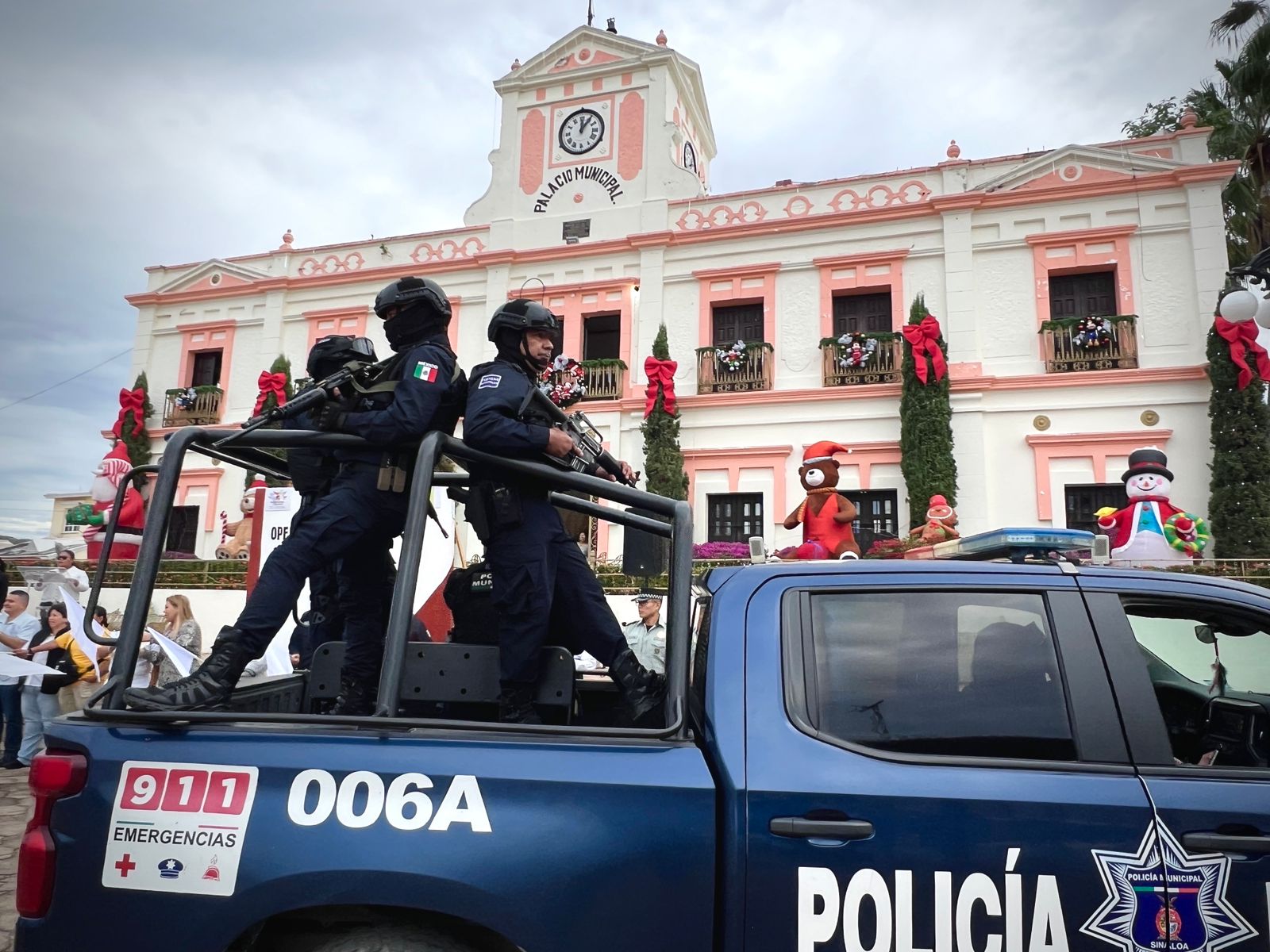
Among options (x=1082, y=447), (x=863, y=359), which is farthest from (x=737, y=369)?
(x=1082, y=447)

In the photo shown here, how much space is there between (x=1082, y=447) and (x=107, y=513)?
58.4 feet

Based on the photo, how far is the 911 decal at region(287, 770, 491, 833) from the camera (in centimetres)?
190

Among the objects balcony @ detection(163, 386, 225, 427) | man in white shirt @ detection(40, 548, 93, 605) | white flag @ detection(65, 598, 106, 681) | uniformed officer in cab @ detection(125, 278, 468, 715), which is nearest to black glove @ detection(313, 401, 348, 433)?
uniformed officer in cab @ detection(125, 278, 468, 715)

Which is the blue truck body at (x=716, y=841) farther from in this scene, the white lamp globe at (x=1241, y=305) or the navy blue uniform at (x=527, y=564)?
the white lamp globe at (x=1241, y=305)

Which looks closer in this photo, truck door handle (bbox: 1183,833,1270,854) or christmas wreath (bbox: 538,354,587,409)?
truck door handle (bbox: 1183,833,1270,854)

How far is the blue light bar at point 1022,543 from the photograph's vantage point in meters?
2.58

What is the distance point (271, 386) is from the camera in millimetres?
18562

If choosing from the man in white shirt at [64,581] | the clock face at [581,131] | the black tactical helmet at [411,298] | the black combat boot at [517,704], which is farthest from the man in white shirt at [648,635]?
the clock face at [581,131]

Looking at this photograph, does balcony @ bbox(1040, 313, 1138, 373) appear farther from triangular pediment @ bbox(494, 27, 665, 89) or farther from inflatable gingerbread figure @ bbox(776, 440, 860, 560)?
triangular pediment @ bbox(494, 27, 665, 89)

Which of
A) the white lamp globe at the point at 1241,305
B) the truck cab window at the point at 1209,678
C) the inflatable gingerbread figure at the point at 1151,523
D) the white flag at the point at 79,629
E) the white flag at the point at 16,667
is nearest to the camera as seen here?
the truck cab window at the point at 1209,678

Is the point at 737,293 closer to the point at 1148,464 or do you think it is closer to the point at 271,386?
the point at 1148,464

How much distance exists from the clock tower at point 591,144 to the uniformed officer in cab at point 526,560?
1552 centimetres

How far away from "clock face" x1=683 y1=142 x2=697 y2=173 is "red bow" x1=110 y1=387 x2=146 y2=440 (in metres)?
14.4

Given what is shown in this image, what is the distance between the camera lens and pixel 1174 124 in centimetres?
2169
